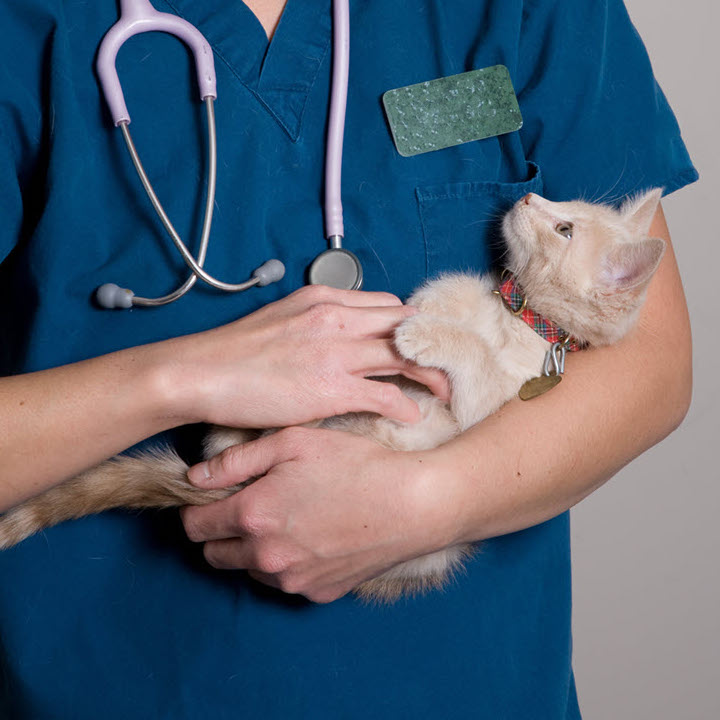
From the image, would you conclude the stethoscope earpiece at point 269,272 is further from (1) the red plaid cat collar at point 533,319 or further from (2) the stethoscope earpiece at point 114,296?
(1) the red plaid cat collar at point 533,319

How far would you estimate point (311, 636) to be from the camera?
1.03 meters

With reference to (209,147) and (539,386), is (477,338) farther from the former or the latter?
(209,147)

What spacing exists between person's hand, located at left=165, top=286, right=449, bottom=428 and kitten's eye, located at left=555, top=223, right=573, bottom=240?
0.38m

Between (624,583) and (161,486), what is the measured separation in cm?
177

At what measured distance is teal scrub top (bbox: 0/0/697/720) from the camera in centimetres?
96

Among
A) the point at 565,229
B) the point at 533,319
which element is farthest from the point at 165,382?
the point at 565,229

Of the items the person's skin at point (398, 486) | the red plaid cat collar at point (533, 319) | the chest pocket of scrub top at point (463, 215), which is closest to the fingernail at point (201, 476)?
the person's skin at point (398, 486)

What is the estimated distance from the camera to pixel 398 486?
90 cm

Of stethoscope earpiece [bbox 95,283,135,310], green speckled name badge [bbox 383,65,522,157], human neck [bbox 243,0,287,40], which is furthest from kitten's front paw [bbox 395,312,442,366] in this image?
human neck [bbox 243,0,287,40]

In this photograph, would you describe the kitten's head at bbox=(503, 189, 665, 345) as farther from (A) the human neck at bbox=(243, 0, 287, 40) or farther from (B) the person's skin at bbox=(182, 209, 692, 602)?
(A) the human neck at bbox=(243, 0, 287, 40)

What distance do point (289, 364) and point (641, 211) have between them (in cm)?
66

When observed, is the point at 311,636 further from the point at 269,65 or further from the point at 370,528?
the point at 269,65

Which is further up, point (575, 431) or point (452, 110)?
point (452, 110)

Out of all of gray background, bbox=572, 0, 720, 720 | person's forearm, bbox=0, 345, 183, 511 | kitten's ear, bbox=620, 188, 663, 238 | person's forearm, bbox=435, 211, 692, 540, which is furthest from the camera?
gray background, bbox=572, 0, 720, 720
